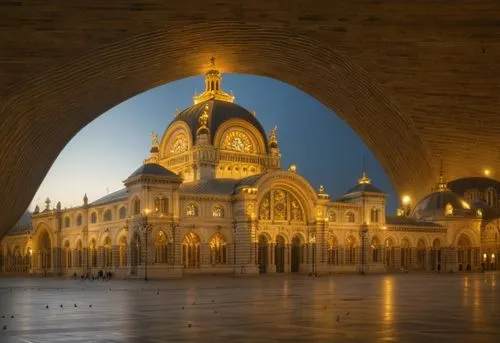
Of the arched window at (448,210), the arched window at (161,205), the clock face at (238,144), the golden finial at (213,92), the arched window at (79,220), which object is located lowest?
the arched window at (79,220)

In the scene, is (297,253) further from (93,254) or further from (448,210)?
(93,254)

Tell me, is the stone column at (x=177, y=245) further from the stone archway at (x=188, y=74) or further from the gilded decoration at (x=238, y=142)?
the stone archway at (x=188, y=74)

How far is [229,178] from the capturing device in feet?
267

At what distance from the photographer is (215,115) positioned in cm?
8319

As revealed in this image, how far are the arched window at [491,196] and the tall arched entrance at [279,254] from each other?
4464 cm

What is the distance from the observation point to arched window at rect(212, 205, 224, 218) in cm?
7322

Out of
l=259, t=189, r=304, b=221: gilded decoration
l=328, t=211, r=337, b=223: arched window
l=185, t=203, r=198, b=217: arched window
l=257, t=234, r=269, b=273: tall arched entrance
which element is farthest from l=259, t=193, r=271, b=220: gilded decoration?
l=328, t=211, r=337, b=223: arched window

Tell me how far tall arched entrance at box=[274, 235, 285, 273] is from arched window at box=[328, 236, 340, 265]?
6161mm

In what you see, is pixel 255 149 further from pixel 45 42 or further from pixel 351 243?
pixel 45 42

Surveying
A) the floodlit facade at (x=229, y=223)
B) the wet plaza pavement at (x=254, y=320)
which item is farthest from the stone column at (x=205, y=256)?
the wet plaza pavement at (x=254, y=320)

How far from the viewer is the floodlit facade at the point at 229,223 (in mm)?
68000

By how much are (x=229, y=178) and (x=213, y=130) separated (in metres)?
5.77

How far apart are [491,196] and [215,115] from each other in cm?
4847

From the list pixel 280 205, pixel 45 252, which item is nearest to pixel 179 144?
pixel 280 205
